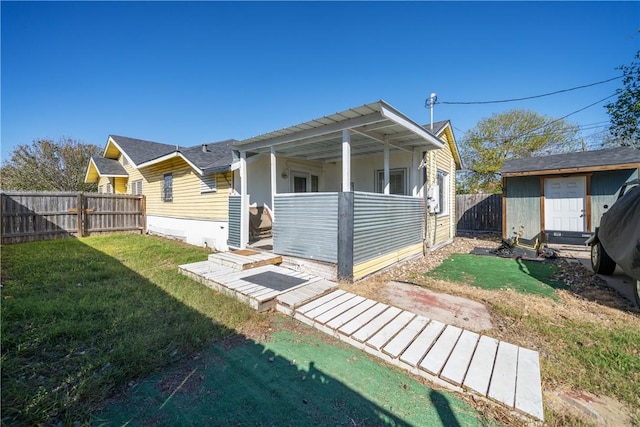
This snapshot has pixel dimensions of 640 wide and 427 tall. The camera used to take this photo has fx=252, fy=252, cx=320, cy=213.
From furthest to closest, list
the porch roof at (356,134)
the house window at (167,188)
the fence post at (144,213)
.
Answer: the fence post at (144,213)
the house window at (167,188)
the porch roof at (356,134)

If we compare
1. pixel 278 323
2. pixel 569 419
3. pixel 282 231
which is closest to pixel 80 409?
pixel 278 323

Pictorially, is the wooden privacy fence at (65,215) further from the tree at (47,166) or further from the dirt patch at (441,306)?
the dirt patch at (441,306)

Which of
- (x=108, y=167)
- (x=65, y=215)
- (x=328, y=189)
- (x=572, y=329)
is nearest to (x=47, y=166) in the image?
(x=108, y=167)

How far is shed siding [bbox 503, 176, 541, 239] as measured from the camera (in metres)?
9.04

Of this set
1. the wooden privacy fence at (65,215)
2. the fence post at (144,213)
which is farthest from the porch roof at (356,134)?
the wooden privacy fence at (65,215)

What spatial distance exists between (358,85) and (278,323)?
37.6ft

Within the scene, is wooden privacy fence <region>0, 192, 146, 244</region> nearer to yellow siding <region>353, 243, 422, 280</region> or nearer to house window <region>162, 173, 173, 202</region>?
house window <region>162, 173, 173, 202</region>

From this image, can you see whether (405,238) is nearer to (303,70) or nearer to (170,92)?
(303,70)

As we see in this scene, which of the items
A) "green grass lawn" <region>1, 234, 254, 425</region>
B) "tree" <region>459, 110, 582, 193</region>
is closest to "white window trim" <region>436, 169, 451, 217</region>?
"green grass lawn" <region>1, 234, 254, 425</region>

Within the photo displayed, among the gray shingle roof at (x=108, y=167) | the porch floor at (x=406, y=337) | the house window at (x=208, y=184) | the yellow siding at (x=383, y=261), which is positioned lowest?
the porch floor at (x=406, y=337)

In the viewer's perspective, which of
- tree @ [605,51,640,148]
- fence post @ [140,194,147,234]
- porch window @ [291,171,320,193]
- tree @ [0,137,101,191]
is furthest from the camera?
tree @ [0,137,101,191]

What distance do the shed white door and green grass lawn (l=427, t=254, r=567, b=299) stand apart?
3.44 metres

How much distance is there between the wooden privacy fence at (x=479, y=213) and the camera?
12.1 m

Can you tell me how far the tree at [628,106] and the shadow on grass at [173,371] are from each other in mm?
11330
